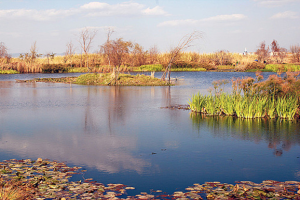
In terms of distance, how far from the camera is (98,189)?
6.00 m

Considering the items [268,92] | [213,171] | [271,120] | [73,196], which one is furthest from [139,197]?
[268,92]

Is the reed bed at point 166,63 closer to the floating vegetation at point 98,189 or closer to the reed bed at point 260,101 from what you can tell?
the reed bed at point 260,101

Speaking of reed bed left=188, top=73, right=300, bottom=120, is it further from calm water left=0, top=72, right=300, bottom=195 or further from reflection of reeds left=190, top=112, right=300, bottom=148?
calm water left=0, top=72, right=300, bottom=195

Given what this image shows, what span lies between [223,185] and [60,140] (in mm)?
5633

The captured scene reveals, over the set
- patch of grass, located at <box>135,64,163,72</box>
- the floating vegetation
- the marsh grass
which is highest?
the marsh grass

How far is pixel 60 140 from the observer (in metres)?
9.91

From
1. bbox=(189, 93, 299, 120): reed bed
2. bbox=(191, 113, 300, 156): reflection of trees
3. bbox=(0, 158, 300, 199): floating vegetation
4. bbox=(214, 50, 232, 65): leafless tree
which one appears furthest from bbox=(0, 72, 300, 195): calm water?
bbox=(214, 50, 232, 65): leafless tree

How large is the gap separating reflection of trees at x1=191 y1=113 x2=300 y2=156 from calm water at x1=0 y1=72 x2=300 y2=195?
0.08ft

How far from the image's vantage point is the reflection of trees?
32.1ft

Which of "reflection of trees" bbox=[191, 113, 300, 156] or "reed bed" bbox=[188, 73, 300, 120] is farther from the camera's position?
"reed bed" bbox=[188, 73, 300, 120]

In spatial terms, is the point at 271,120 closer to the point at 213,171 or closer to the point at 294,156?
the point at 294,156

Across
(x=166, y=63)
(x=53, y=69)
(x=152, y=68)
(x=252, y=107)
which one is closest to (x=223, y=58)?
(x=166, y=63)

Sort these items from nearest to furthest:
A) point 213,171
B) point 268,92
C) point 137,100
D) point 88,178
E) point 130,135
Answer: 1. point 88,178
2. point 213,171
3. point 130,135
4. point 268,92
5. point 137,100

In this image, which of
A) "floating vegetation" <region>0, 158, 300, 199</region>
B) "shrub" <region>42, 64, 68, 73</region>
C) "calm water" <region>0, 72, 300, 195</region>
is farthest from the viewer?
"shrub" <region>42, 64, 68, 73</region>
